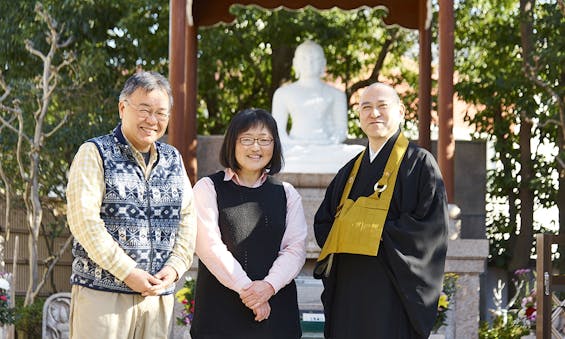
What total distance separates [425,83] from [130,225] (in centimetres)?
572

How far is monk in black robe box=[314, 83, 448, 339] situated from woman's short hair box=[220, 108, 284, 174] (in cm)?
36

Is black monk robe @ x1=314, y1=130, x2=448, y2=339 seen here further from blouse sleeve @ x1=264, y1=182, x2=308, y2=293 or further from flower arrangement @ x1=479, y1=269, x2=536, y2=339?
flower arrangement @ x1=479, y1=269, x2=536, y2=339

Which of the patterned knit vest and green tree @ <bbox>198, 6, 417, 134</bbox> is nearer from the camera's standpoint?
the patterned knit vest

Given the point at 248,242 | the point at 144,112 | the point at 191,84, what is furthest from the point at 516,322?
the point at 144,112

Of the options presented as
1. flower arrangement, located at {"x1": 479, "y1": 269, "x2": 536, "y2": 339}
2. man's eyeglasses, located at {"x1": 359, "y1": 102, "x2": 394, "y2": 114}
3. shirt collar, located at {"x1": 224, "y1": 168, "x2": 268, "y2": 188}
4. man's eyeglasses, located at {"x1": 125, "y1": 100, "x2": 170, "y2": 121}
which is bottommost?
flower arrangement, located at {"x1": 479, "y1": 269, "x2": 536, "y2": 339}

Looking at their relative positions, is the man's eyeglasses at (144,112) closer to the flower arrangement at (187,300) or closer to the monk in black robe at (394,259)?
the monk in black robe at (394,259)

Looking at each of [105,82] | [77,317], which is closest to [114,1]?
[105,82]

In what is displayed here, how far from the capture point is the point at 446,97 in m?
7.40

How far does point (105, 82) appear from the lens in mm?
10336

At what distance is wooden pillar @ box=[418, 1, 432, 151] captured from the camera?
28.6 ft

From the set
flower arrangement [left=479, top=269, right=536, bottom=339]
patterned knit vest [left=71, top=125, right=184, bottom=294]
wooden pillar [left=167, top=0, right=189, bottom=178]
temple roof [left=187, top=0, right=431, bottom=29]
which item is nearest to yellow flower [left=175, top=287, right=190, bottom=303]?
wooden pillar [left=167, top=0, right=189, bottom=178]

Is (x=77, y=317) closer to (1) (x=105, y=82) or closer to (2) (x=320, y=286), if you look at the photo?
(2) (x=320, y=286)

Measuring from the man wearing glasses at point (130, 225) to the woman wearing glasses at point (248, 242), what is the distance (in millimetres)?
227

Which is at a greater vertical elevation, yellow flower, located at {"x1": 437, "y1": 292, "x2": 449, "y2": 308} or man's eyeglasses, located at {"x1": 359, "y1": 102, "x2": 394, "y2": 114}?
man's eyeglasses, located at {"x1": 359, "y1": 102, "x2": 394, "y2": 114}
